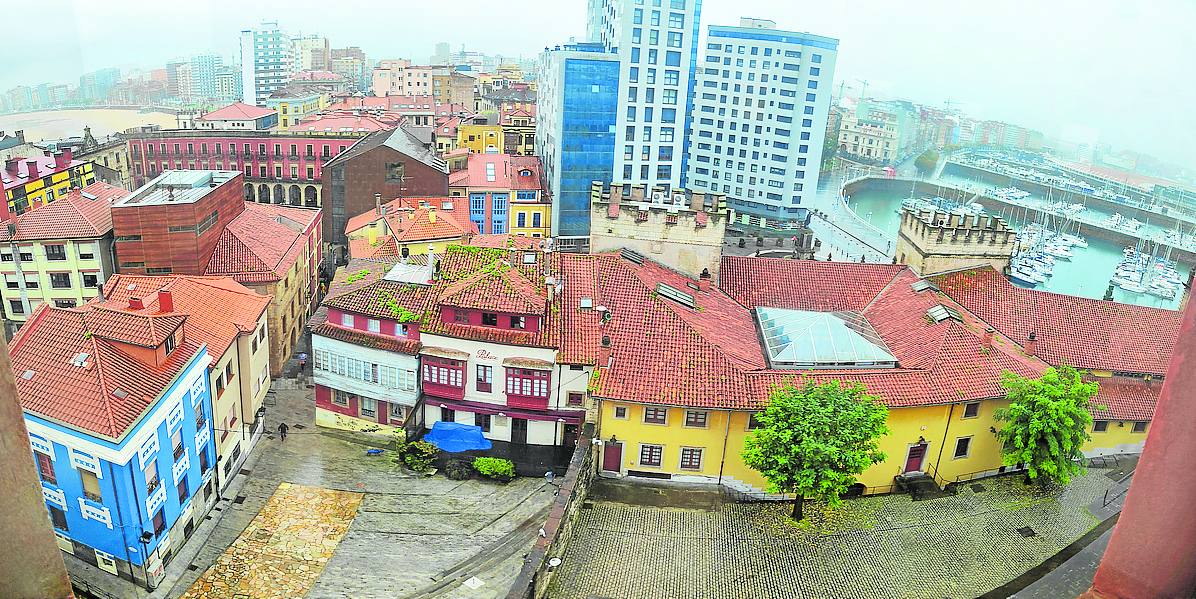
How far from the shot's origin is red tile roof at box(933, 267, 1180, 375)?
31.9m

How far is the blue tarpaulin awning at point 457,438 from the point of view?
32.3 metres

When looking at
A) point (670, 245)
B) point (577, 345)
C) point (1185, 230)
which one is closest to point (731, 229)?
point (1185, 230)

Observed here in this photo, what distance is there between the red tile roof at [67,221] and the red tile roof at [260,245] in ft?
21.2

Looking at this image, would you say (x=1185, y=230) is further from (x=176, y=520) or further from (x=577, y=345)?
(x=176, y=520)

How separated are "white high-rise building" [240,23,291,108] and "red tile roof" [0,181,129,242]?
129 m

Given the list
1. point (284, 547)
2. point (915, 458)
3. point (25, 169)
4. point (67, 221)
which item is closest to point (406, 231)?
point (67, 221)

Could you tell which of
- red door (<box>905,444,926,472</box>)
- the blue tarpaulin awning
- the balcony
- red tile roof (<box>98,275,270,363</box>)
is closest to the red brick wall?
red tile roof (<box>98,275,270,363</box>)

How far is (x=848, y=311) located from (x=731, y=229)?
5063 centimetres

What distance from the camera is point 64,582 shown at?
13.4 ft

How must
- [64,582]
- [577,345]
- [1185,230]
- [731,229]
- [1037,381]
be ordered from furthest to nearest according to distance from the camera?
[731,229] < [1185,230] < [577,345] < [1037,381] < [64,582]

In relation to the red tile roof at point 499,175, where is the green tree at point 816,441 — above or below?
below

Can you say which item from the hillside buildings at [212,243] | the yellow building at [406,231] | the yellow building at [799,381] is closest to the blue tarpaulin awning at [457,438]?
the yellow building at [799,381]

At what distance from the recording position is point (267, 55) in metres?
172

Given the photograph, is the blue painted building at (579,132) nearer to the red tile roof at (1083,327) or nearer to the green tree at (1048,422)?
the red tile roof at (1083,327)
